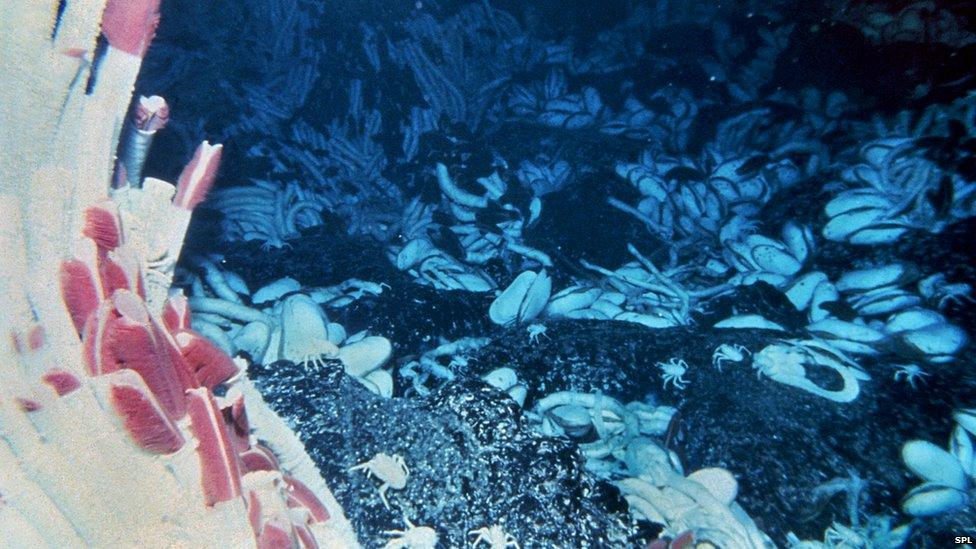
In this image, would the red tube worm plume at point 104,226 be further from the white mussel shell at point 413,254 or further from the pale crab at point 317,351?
the white mussel shell at point 413,254

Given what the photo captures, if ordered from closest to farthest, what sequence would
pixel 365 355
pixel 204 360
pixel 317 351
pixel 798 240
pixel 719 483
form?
pixel 204 360, pixel 719 483, pixel 317 351, pixel 365 355, pixel 798 240

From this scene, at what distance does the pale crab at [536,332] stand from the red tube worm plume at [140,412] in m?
2.39

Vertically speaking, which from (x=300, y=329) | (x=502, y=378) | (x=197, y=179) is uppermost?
(x=197, y=179)

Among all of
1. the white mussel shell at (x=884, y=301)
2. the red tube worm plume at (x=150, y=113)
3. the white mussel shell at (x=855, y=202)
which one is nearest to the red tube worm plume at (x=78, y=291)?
the red tube worm plume at (x=150, y=113)

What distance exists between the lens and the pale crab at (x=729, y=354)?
312cm

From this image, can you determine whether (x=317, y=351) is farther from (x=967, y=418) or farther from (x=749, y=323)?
(x=967, y=418)

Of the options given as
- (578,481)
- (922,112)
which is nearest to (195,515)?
(578,481)

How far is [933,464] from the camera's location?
2441mm

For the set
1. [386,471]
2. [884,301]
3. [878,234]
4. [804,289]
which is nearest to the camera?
[386,471]

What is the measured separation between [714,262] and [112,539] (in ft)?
15.5

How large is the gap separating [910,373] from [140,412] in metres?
3.71

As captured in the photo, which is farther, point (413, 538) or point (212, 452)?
point (413, 538)

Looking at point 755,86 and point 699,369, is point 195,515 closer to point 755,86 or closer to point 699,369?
point 699,369

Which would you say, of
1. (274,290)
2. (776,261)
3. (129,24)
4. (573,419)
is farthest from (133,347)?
(776,261)
